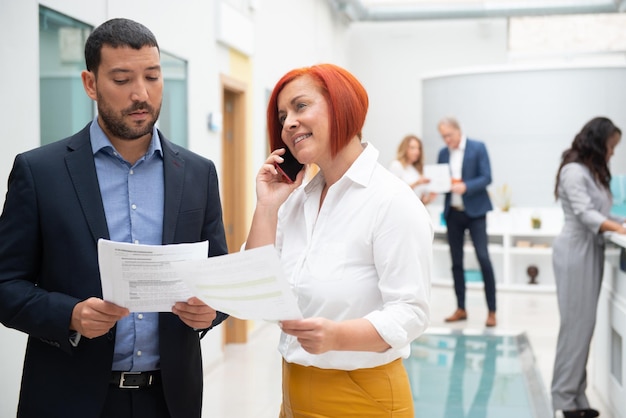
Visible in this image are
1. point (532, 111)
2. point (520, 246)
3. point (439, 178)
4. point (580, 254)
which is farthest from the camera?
point (532, 111)

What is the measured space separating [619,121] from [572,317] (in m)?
6.45

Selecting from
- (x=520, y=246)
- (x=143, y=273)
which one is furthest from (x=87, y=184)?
(x=520, y=246)

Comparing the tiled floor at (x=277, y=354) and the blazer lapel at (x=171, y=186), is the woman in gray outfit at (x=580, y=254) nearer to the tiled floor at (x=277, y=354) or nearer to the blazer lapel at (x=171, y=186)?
the tiled floor at (x=277, y=354)

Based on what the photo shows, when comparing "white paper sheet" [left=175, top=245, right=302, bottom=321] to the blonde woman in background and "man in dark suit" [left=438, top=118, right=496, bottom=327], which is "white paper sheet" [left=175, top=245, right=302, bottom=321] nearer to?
"man in dark suit" [left=438, top=118, right=496, bottom=327]

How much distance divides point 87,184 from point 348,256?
2.23 ft

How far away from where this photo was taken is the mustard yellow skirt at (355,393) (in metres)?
1.89

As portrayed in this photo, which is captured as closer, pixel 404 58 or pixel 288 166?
pixel 288 166

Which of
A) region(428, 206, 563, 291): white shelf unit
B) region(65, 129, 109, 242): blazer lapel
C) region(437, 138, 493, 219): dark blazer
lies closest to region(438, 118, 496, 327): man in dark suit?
region(437, 138, 493, 219): dark blazer

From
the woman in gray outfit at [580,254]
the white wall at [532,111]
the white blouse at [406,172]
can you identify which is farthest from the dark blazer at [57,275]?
the white wall at [532,111]

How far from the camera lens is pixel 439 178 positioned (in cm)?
751

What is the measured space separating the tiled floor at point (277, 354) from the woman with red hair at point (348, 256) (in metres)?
2.91

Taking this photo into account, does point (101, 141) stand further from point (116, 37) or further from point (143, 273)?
point (143, 273)

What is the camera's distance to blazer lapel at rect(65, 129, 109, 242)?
1845 millimetres

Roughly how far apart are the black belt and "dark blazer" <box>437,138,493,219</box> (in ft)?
18.3
